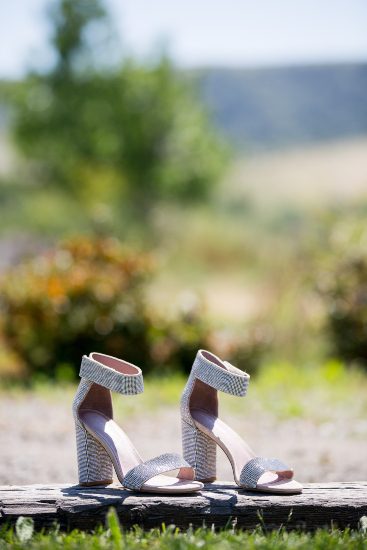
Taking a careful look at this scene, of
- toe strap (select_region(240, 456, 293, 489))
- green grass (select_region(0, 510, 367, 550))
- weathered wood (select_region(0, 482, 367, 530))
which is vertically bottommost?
green grass (select_region(0, 510, 367, 550))

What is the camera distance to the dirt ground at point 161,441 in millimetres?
4574

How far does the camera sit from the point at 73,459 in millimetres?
4891

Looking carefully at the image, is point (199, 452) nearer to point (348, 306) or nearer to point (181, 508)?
point (181, 508)

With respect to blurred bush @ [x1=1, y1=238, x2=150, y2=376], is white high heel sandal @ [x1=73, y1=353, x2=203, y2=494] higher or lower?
lower

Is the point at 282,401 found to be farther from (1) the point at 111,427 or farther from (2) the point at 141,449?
(1) the point at 111,427

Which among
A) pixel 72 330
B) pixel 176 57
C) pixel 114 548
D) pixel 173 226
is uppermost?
pixel 176 57

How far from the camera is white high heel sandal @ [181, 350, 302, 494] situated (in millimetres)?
2982

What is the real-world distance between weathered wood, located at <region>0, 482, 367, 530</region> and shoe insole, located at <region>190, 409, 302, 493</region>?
0.12ft

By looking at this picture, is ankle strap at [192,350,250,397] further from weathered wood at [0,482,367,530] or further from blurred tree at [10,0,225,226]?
blurred tree at [10,0,225,226]

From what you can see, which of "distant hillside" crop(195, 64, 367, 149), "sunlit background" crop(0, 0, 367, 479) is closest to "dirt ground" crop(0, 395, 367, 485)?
"sunlit background" crop(0, 0, 367, 479)

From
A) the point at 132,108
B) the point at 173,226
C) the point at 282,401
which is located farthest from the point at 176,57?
the point at 282,401

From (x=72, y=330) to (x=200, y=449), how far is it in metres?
5.31

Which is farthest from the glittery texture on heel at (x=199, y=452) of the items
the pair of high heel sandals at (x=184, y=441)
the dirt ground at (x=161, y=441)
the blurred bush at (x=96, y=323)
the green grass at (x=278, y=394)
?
the blurred bush at (x=96, y=323)

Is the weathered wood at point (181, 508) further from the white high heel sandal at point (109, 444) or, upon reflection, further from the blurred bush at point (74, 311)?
the blurred bush at point (74, 311)
